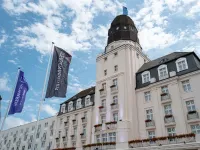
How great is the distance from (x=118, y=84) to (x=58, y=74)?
16593 millimetres

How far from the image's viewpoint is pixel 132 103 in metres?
34.3

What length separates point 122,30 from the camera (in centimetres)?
4631

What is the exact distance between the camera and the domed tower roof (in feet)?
149

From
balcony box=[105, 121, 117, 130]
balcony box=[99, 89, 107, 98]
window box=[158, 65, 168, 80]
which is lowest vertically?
balcony box=[105, 121, 117, 130]

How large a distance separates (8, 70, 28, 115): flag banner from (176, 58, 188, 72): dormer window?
24349 mm

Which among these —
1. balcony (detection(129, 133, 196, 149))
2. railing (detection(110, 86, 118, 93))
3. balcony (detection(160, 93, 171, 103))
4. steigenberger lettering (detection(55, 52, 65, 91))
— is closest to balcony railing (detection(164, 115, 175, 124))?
balcony (detection(160, 93, 171, 103))

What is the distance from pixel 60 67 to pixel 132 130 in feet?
55.0

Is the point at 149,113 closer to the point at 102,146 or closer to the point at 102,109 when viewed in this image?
the point at 102,109

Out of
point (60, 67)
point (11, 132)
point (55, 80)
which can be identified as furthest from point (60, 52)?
point (11, 132)

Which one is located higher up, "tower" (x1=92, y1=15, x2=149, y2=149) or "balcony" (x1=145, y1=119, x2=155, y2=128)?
"tower" (x1=92, y1=15, x2=149, y2=149)

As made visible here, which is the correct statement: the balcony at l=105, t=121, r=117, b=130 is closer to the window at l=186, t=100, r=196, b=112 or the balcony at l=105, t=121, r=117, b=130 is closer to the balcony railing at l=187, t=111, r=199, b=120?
the balcony railing at l=187, t=111, r=199, b=120

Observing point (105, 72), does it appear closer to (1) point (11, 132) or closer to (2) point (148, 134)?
(2) point (148, 134)

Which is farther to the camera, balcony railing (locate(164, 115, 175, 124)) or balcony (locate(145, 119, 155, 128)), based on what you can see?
balcony (locate(145, 119, 155, 128))

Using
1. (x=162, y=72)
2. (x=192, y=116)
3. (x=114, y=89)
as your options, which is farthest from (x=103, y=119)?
(x=192, y=116)
